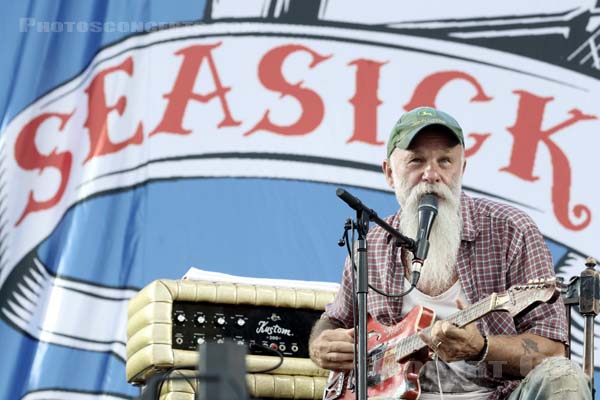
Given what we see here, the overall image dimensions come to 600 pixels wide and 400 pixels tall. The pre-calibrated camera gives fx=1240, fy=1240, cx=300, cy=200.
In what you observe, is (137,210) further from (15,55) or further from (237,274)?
(15,55)

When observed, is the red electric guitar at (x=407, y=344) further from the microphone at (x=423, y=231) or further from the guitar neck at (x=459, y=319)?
the microphone at (x=423, y=231)

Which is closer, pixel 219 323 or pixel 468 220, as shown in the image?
pixel 468 220

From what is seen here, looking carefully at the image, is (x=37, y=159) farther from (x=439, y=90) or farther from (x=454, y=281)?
(x=454, y=281)

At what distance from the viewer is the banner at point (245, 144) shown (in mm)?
4496

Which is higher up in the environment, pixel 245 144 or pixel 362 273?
pixel 245 144

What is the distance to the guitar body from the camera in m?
3.22

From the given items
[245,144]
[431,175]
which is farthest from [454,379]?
[245,144]

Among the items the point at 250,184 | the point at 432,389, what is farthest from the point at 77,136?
the point at 432,389

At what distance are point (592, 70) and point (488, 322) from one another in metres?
1.99

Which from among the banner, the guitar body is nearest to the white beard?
A: the guitar body

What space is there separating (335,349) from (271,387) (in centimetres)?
42

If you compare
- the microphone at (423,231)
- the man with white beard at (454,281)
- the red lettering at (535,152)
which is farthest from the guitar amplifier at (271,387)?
the red lettering at (535,152)

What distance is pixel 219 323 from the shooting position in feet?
12.6

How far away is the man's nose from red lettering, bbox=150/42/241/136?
4.76 ft
